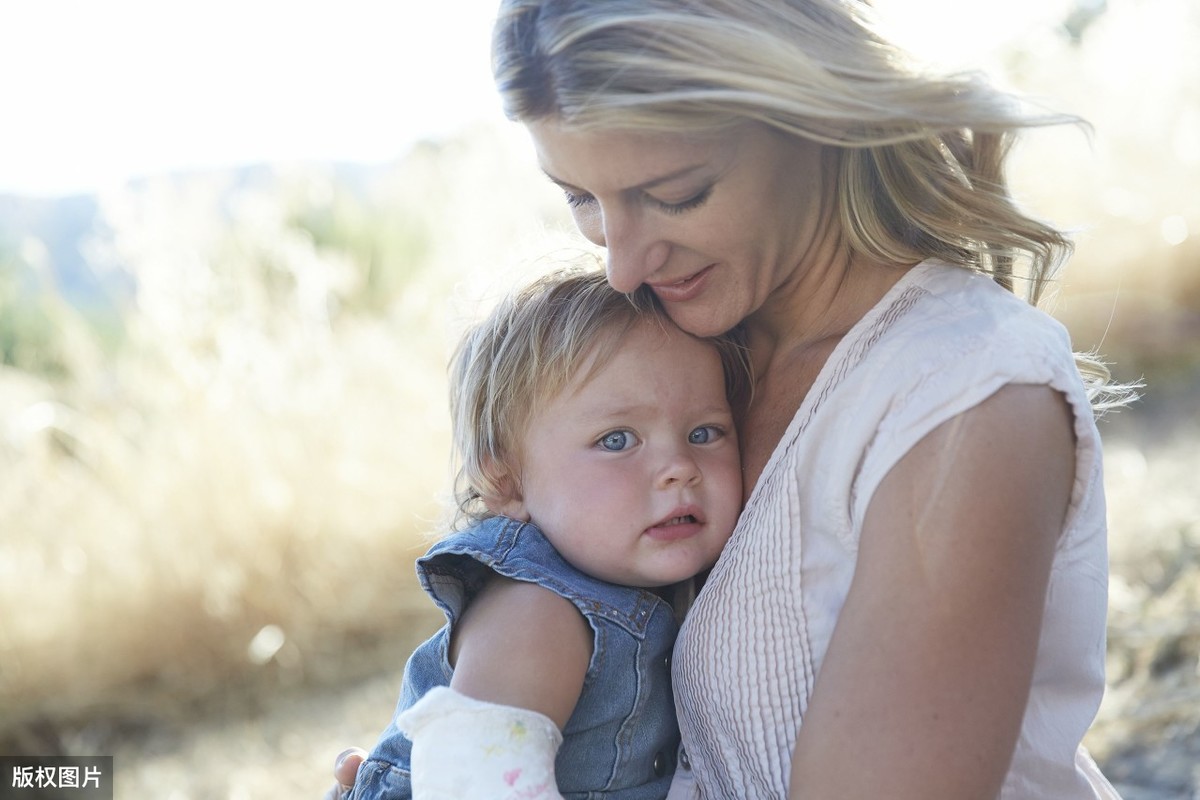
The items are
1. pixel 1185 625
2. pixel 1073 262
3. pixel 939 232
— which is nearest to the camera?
pixel 939 232

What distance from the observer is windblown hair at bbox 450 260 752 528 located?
6.12 ft

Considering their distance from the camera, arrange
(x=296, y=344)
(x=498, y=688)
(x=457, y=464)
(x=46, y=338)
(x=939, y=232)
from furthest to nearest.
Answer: (x=46, y=338) < (x=296, y=344) < (x=457, y=464) < (x=939, y=232) < (x=498, y=688)

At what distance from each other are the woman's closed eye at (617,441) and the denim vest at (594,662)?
170 mm

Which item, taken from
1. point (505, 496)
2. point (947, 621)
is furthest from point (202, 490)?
point (947, 621)

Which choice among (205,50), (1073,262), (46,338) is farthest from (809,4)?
(46,338)

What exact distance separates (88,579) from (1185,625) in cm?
385

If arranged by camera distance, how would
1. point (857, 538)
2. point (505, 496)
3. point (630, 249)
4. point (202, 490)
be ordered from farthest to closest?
point (202, 490) < point (505, 496) < point (630, 249) < point (857, 538)

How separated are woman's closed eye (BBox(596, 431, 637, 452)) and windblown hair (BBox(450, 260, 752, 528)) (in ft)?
0.32

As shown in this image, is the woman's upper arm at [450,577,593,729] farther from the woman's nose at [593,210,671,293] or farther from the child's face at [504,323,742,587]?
the woman's nose at [593,210,671,293]

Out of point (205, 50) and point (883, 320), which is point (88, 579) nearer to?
point (205, 50)

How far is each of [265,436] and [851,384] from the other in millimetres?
3780

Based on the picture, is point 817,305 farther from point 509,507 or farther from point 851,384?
point 509,507

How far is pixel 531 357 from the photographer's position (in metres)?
1.89

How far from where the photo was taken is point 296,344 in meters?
5.15
